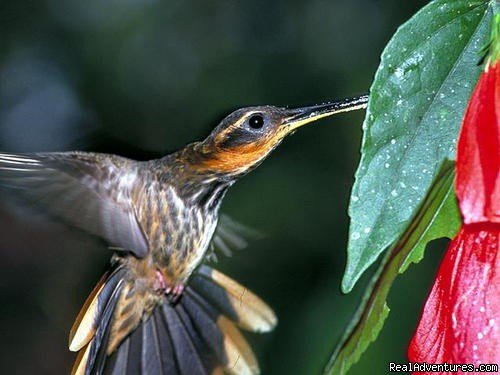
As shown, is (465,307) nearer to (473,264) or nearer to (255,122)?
(473,264)

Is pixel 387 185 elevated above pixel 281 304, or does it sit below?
below

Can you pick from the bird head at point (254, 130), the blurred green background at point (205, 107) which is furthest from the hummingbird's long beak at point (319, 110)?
the blurred green background at point (205, 107)

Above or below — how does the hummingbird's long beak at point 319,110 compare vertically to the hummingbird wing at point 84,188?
above

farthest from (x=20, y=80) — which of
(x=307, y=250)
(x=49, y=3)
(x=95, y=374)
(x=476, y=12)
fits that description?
(x=476, y=12)

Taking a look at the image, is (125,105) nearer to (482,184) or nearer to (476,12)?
(476,12)

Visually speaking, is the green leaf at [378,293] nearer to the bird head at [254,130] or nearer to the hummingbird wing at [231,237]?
the bird head at [254,130]
